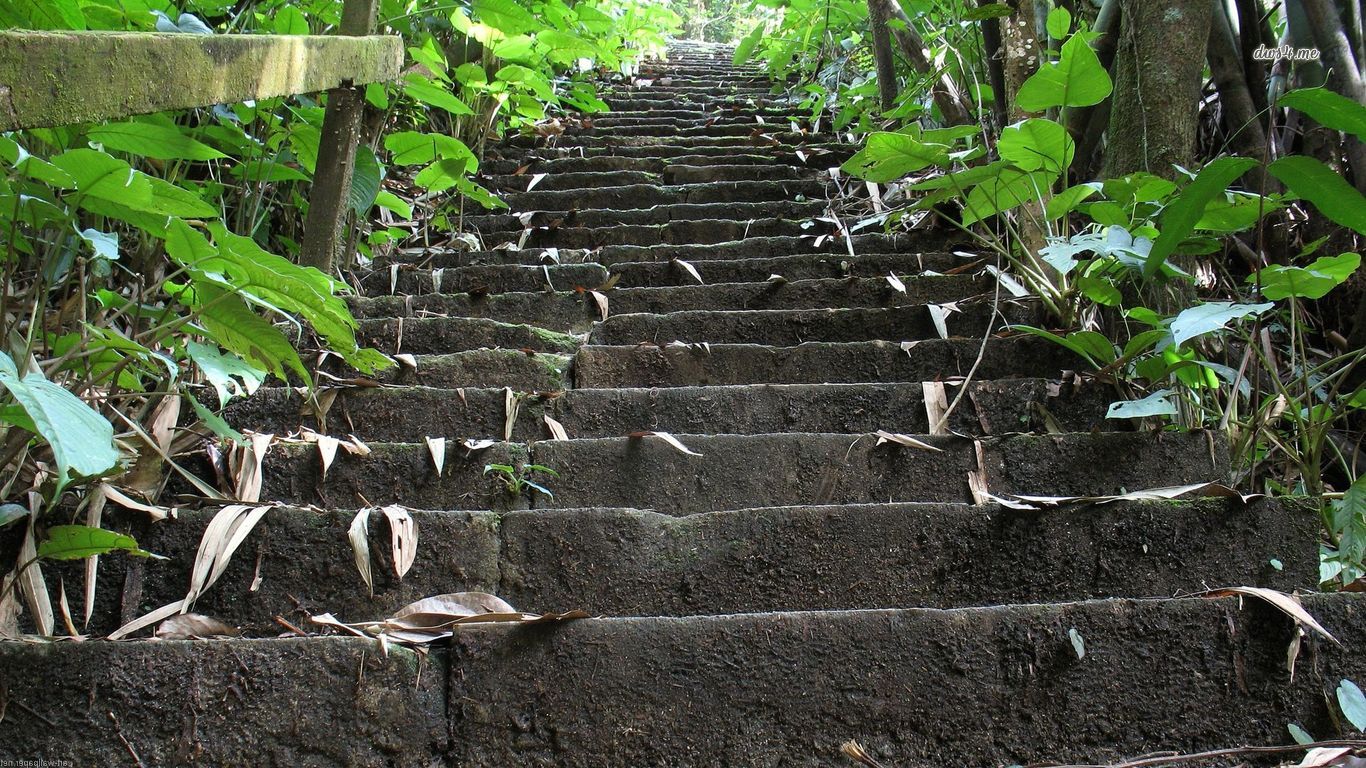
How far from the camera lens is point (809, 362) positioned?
7.27 feet

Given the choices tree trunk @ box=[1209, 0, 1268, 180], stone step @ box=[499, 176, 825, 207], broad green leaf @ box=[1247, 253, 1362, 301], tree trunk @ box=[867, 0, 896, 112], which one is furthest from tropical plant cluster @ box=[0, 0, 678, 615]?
tree trunk @ box=[1209, 0, 1268, 180]

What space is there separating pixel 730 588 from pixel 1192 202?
95cm

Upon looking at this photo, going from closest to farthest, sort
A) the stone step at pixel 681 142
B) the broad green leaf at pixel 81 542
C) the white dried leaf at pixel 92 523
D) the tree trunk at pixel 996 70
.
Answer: the broad green leaf at pixel 81 542, the white dried leaf at pixel 92 523, the tree trunk at pixel 996 70, the stone step at pixel 681 142

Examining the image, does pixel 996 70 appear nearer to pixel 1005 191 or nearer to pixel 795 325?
pixel 1005 191

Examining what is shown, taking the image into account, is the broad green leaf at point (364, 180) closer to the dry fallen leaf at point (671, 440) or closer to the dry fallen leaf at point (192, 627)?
the dry fallen leaf at point (671, 440)

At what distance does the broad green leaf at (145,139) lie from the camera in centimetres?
168

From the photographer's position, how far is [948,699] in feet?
3.62

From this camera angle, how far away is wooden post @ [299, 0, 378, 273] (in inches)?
95.4

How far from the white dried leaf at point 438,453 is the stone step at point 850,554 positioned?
24 centimetres

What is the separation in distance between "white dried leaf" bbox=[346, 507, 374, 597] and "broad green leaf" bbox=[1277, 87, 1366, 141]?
1.51 m

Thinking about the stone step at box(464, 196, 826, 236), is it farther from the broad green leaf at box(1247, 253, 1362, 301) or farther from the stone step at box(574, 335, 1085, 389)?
the broad green leaf at box(1247, 253, 1362, 301)

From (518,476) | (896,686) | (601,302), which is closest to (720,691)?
(896,686)

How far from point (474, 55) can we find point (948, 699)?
385 cm

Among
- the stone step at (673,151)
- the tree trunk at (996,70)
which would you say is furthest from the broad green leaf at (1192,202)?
the stone step at (673,151)
